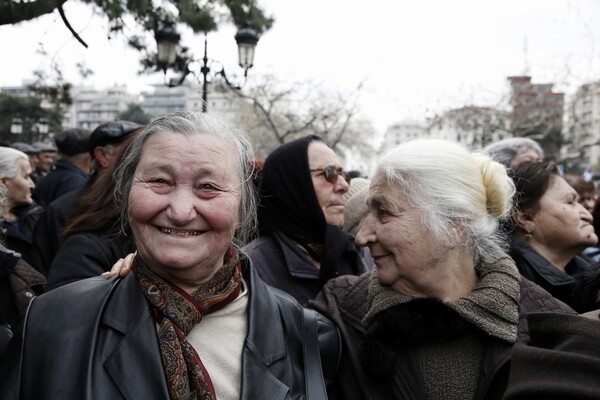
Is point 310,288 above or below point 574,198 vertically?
below

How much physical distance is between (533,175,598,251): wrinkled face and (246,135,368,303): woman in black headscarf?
1.06 meters

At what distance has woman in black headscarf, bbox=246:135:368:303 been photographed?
3.17m

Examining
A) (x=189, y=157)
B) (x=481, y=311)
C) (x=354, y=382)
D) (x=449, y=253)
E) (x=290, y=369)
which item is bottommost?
(x=354, y=382)

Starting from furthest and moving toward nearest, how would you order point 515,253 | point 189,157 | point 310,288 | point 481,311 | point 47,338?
point 515,253, point 310,288, point 481,311, point 189,157, point 47,338

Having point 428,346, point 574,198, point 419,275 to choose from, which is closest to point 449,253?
point 419,275

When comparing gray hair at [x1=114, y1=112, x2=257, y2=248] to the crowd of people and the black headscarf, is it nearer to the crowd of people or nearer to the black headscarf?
the crowd of people

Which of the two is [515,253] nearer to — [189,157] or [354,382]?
[354,382]

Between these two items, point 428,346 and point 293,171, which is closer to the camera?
point 428,346

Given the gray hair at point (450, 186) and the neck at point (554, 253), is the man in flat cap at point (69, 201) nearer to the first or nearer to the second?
the gray hair at point (450, 186)

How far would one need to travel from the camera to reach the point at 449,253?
232 centimetres

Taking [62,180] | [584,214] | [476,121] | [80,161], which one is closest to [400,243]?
[584,214]

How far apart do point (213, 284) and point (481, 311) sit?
989 mm

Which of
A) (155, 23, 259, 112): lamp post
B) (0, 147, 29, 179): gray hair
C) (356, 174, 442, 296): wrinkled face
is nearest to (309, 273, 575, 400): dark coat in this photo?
(356, 174, 442, 296): wrinkled face

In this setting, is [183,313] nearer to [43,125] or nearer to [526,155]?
[526,155]
